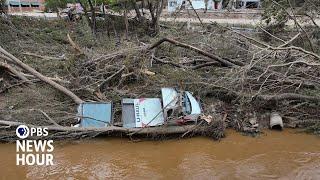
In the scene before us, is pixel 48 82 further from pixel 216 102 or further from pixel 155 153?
pixel 216 102

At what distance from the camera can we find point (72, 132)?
7680mm

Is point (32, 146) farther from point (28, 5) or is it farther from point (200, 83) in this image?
point (28, 5)

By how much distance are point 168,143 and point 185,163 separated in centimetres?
82

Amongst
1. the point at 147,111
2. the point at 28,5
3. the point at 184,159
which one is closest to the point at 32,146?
the point at 147,111

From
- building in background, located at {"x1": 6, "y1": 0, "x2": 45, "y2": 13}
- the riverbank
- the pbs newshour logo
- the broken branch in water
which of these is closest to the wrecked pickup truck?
the riverbank

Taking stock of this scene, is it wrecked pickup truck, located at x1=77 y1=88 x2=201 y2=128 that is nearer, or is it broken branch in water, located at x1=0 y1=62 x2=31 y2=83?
wrecked pickup truck, located at x1=77 y1=88 x2=201 y2=128

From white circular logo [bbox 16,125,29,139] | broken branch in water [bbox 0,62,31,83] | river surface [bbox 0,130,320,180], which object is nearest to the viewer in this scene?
river surface [bbox 0,130,320,180]

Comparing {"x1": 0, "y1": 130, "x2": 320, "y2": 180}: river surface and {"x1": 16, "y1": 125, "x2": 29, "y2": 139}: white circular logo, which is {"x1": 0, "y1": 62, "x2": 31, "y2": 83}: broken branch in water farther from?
{"x1": 0, "y1": 130, "x2": 320, "y2": 180}: river surface

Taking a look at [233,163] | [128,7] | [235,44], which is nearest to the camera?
[233,163]

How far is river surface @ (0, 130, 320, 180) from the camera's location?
665 cm

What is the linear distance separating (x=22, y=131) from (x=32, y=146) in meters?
0.35

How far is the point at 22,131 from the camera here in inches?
302

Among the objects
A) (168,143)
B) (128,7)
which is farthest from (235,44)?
(128,7)

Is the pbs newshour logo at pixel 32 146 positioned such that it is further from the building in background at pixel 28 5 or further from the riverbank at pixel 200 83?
the building in background at pixel 28 5
